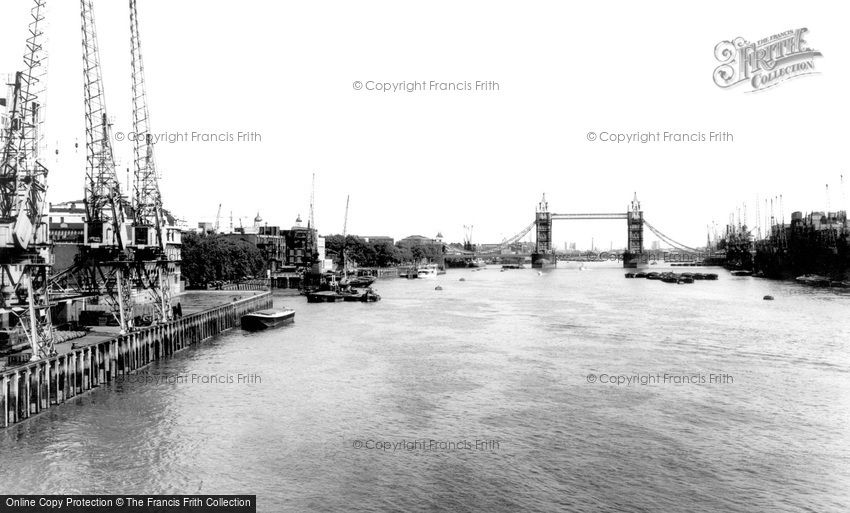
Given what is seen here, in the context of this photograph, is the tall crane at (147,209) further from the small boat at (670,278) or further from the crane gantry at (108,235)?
the small boat at (670,278)

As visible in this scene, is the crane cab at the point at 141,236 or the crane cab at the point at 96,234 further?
the crane cab at the point at 141,236

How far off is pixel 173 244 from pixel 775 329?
65.7 metres

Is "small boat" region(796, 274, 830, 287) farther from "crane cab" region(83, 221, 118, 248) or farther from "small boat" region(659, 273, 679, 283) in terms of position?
"crane cab" region(83, 221, 118, 248)

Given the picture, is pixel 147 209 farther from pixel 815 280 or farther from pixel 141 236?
pixel 815 280

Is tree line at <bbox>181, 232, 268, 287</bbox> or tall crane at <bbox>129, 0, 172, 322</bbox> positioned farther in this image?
tree line at <bbox>181, 232, 268, 287</bbox>

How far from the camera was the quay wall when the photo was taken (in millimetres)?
25547

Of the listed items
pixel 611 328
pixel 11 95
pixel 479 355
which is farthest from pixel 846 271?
pixel 11 95

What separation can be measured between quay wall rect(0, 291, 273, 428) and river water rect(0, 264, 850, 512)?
0.74m

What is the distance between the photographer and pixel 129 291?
4256cm

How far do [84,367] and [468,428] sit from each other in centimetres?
1804

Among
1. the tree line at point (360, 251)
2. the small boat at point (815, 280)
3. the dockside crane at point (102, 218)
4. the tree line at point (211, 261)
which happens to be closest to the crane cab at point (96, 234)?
the dockside crane at point (102, 218)

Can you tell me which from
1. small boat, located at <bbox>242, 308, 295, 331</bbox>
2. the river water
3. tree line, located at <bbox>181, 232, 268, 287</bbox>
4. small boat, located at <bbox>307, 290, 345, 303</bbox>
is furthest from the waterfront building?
the river water

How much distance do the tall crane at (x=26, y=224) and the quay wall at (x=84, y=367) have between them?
4.69 feet

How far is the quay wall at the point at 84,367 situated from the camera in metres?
25.5
